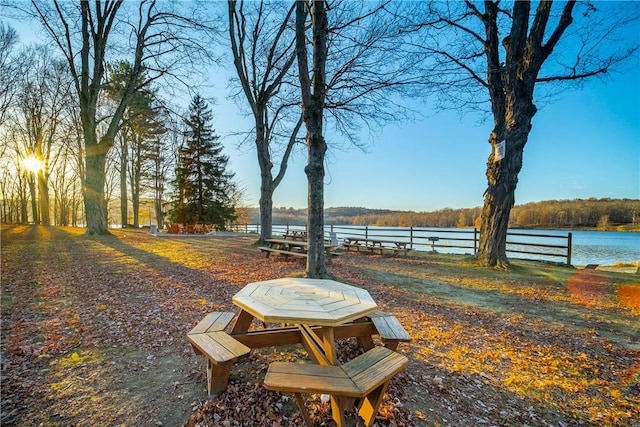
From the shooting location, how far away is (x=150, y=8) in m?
11.6

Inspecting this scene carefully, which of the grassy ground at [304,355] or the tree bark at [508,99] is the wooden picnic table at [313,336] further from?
the tree bark at [508,99]

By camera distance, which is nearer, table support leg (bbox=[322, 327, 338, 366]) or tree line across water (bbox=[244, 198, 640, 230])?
table support leg (bbox=[322, 327, 338, 366])

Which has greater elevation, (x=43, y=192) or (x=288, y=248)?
(x=43, y=192)

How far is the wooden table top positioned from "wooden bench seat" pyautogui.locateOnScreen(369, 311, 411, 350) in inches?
11.7

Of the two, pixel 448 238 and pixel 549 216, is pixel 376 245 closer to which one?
pixel 448 238

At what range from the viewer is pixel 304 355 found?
2891 millimetres

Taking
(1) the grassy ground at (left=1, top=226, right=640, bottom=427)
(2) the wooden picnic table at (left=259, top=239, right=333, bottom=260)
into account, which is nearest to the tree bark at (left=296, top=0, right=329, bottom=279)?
(1) the grassy ground at (left=1, top=226, right=640, bottom=427)

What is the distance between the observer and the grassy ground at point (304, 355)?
205 centimetres

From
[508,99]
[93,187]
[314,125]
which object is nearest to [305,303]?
[314,125]

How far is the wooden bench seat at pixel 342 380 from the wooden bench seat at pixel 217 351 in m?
0.45

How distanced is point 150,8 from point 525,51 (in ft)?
46.0

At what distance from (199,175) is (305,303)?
2068cm

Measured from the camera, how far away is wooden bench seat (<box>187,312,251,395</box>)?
6.57 ft

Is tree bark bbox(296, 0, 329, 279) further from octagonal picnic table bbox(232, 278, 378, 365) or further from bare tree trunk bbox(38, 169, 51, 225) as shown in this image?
bare tree trunk bbox(38, 169, 51, 225)
